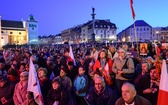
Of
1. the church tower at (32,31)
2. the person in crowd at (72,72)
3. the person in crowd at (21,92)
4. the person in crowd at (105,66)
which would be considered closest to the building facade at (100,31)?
the church tower at (32,31)

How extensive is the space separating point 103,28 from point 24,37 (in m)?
39.3

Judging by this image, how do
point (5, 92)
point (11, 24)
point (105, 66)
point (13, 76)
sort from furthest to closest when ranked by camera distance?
point (11, 24) < point (13, 76) < point (105, 66) < point (5, 92)

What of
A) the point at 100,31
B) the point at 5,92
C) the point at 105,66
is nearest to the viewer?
the point at 5,92

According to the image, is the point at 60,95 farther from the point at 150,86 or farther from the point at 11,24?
the point at 11,24

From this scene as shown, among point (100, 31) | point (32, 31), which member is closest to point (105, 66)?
point (100, 31)

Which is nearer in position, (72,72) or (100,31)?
(72,72)

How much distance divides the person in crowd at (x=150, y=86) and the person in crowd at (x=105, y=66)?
132 cm

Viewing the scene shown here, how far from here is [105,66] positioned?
23.4 feet

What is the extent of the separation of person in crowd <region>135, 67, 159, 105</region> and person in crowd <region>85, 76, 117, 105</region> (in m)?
0.89

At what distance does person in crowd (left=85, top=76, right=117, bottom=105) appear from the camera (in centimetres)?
488

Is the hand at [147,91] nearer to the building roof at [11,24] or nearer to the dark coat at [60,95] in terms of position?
the dark coat at [60,95]

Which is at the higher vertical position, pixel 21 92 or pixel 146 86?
pixel 146 86

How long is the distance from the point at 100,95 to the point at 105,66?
225 cm

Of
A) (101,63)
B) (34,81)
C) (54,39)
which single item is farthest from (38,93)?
(54,39)
